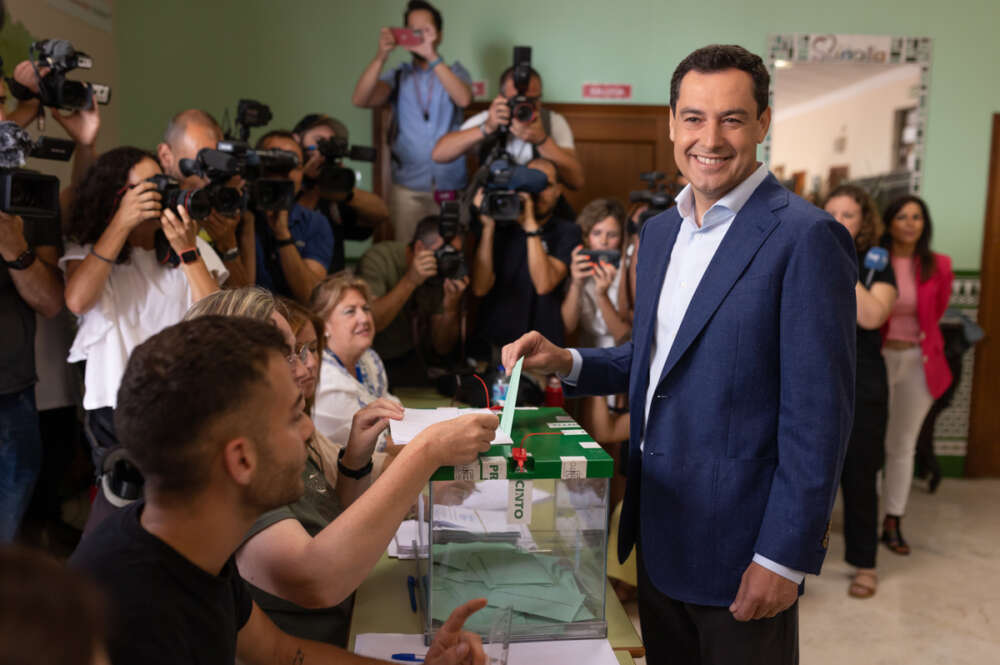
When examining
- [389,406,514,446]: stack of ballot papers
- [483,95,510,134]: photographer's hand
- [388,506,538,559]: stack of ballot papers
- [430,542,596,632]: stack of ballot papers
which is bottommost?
[430,542,596,632]: stack of ballot papers

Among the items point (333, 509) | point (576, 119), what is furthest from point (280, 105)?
point (333, 509)

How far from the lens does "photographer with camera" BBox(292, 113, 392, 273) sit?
10.2 feet

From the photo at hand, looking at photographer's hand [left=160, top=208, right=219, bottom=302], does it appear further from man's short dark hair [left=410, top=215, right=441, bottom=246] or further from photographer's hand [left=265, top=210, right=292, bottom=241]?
man's short dark hair [left=410, top=215, right=441, bottom=246]

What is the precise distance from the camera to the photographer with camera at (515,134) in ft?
10.3

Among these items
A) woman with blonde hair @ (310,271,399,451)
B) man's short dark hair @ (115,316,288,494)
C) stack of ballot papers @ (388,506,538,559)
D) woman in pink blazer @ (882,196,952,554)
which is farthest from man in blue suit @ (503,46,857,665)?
woman in pink blazer @ (882,196,952,554)

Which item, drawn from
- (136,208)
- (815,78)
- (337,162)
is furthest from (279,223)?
(815,78)

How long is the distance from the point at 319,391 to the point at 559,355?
95cm

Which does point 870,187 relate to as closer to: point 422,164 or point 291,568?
point 422,164

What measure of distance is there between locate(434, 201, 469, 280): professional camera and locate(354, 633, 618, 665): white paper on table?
1.90m

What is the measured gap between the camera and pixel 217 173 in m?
2.26

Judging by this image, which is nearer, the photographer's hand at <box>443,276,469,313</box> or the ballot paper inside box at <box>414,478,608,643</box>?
the ballot paper inside box at <box>414,478,608,643</box>

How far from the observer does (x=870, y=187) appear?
460cm

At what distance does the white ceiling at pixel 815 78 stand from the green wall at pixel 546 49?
189 millimetres

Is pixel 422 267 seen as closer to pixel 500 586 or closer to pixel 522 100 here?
pixel 522 100
